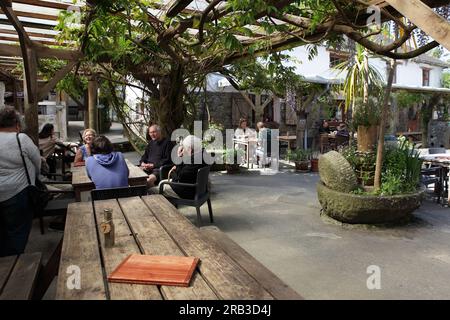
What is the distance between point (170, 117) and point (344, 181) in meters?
3.01

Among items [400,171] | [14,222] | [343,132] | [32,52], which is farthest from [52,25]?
[343,132]

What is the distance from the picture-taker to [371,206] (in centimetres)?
438

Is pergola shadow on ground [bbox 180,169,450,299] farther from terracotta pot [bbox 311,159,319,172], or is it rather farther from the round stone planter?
terracotta pot [bbox 311,159,319,172]

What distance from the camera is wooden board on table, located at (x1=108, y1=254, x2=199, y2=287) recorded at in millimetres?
1555

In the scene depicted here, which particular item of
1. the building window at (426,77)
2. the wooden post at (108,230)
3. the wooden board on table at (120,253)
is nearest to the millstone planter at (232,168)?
the wooden board on table at (120,253)

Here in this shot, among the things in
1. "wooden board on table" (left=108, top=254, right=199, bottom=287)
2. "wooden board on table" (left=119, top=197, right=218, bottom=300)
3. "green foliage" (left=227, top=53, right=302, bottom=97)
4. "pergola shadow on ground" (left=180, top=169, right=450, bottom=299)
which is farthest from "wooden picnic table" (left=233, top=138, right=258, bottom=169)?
"wooden board on table" (left=108, top=254, right=199, bottom=287)

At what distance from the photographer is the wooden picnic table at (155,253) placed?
1.49 m

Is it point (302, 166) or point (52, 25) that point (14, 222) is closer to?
point (52, 25)

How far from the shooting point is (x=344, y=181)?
15.3ft

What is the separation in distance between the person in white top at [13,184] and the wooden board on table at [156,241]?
743 millimetres

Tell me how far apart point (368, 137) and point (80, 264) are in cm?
452

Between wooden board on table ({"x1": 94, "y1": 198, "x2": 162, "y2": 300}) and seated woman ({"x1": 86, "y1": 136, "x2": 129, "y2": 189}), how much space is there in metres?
0.50

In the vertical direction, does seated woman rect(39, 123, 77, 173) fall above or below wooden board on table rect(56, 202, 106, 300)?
above
